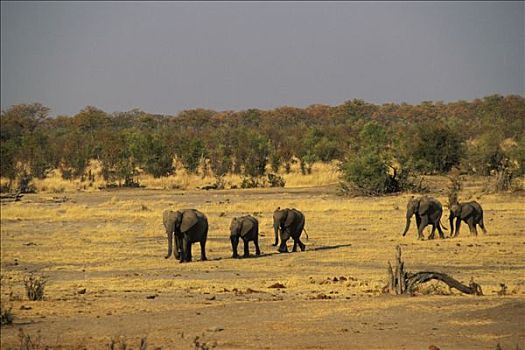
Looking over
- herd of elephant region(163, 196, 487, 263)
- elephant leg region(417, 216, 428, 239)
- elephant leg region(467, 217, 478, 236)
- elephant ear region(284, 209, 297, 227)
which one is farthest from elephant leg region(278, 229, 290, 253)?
elephant leg region(467, 217, 478, 236)

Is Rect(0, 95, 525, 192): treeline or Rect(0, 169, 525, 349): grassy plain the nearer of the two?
Rect(0, 169, 525, 349): grassy plain

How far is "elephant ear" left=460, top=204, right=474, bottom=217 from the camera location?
26.7m

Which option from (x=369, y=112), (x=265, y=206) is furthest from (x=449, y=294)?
(x=369, y=112)

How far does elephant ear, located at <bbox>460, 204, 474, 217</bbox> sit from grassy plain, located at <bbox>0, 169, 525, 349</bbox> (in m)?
0.72

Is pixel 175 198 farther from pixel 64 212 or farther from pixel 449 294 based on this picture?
pixel 449 294

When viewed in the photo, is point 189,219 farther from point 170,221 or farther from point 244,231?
point 244,231

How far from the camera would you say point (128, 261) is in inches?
920

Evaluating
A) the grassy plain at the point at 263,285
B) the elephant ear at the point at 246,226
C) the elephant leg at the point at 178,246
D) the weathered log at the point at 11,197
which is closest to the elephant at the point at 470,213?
the grassy plain at the point at 263,285

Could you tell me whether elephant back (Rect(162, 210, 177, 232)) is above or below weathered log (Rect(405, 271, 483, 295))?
above

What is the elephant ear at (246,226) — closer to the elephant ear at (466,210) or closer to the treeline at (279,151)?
the elephant ear at (466,210)

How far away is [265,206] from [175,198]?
22.6ft

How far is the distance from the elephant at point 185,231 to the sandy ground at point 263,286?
1.55 ft

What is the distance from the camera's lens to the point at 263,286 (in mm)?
A: 18391

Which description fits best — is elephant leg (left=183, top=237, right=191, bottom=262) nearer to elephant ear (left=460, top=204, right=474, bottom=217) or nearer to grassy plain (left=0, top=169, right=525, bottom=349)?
grassy plain (left=0, top=169, right=525, bottom=349)
